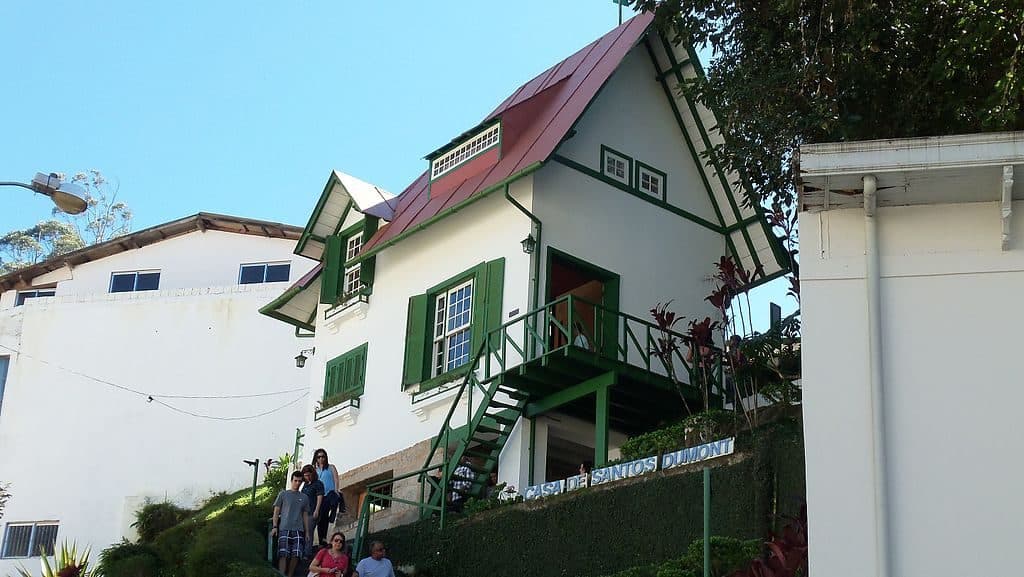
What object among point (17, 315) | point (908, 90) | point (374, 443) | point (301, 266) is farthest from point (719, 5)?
point (17, 315)

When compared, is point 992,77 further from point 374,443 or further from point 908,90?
point 374,443

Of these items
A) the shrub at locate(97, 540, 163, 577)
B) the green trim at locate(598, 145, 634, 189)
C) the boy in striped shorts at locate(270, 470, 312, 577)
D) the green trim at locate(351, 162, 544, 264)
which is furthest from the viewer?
the green trim at locate(598, 145, 634, 189)

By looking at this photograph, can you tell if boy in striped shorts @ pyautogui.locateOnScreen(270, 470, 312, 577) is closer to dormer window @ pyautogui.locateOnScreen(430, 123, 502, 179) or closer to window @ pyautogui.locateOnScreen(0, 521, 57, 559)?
A: dormer window @ pyautogui.locateOnScreen(430, 123, 502, 179)

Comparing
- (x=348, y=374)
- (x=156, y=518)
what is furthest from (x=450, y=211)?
(x=156, y=518)

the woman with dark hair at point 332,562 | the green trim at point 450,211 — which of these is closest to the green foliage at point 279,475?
the green trim at point 450,211

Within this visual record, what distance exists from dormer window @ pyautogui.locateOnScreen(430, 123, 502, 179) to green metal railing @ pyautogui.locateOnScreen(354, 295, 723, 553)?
3.32m

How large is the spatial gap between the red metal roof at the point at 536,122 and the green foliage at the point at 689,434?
4792 mm

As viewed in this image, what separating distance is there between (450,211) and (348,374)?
13.7 ft

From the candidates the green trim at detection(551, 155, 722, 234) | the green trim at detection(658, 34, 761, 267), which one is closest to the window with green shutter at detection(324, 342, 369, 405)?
the green trim at detection(551, 155, 722, 234)

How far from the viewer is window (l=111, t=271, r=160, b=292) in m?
41.7

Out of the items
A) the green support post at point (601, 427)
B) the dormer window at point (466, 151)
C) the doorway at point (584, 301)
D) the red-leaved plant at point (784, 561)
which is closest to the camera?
the red-leaved plant at point (784, 561)

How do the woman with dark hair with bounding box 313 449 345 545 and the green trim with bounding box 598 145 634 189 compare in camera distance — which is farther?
the green trim with bounding box 598 145 634 189

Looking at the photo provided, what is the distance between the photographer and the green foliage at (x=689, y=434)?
62.2 feet

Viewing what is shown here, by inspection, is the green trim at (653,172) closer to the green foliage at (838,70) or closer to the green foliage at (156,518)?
the green foliage at (838,70)
